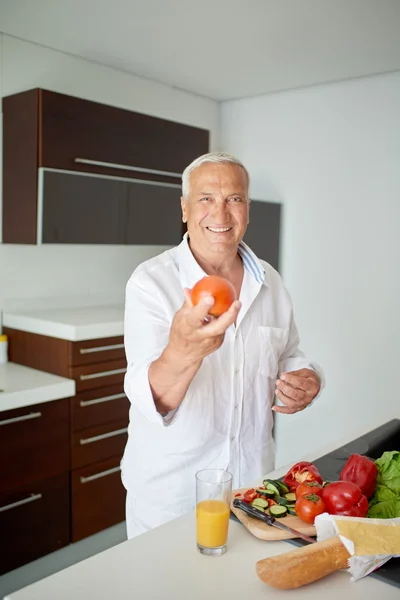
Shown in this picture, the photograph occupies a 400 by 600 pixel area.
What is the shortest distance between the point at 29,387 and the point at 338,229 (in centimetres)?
197

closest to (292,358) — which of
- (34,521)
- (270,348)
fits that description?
(270,348)

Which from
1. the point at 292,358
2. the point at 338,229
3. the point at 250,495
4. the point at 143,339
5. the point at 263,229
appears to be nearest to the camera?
the point at 250,495

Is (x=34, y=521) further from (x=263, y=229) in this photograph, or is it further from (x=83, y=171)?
(x=263, y=229)

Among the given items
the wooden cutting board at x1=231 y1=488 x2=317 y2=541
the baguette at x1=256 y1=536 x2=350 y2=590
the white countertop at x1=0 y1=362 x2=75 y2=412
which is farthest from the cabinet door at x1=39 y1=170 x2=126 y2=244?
the baguette at x1=256 y1=536 x2=350 y2=590

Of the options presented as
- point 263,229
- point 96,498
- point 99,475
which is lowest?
point 96,498

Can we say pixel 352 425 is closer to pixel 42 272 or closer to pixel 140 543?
pixel 42 272

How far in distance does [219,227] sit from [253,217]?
203cm

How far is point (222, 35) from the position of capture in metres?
2.51

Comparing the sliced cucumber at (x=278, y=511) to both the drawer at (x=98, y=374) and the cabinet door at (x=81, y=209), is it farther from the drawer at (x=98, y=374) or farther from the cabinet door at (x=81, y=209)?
the cabinet door at (x=81, y=209)

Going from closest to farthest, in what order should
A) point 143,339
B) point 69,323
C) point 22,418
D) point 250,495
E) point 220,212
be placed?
point 250,495 < point 143,339 < point 220,212 < point 22,418 < point 69,323

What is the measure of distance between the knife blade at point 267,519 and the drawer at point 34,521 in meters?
1.39

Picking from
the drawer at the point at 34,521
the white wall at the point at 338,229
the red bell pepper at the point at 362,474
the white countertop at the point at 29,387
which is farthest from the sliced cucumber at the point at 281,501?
the white wall at the point at 338,229

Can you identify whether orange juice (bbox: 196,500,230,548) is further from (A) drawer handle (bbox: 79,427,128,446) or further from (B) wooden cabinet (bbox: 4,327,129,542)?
(A) drawer handle (bbox: 79,427,128,446)

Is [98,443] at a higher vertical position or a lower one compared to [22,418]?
lower
